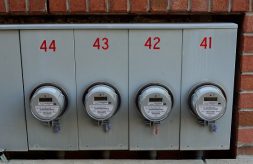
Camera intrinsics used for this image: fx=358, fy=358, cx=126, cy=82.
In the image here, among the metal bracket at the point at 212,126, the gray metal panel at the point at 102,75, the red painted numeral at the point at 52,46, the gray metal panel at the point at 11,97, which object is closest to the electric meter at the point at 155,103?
the gray metal panel at the point at 102,75

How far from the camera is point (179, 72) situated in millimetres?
1526

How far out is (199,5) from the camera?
1.47 meters

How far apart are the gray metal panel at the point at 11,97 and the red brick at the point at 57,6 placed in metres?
0.18

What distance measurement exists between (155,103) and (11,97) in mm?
629

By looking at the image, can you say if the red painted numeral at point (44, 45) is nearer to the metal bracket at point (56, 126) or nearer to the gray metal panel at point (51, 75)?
the gray metal panel at point (51, 75)

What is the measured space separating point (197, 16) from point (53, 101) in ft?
2.35

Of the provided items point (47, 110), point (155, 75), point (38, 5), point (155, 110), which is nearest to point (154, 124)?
point (155, 110)

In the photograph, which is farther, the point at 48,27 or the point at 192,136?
the point at 192,136

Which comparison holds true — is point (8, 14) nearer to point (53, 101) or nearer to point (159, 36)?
point (53, 101)

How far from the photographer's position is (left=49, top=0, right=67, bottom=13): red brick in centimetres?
148

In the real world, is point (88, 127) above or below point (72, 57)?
below

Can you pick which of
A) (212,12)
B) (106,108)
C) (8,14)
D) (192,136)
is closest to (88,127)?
(106,108)

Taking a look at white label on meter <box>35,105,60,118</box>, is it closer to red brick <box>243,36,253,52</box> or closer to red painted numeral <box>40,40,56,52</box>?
red painted numeral <box>40,40,56,52</box>

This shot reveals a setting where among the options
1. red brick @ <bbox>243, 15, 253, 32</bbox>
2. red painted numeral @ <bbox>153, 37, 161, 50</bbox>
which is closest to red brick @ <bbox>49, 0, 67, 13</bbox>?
red painted numeral @ <bbox>153, 37, 161, 50</bbox>
